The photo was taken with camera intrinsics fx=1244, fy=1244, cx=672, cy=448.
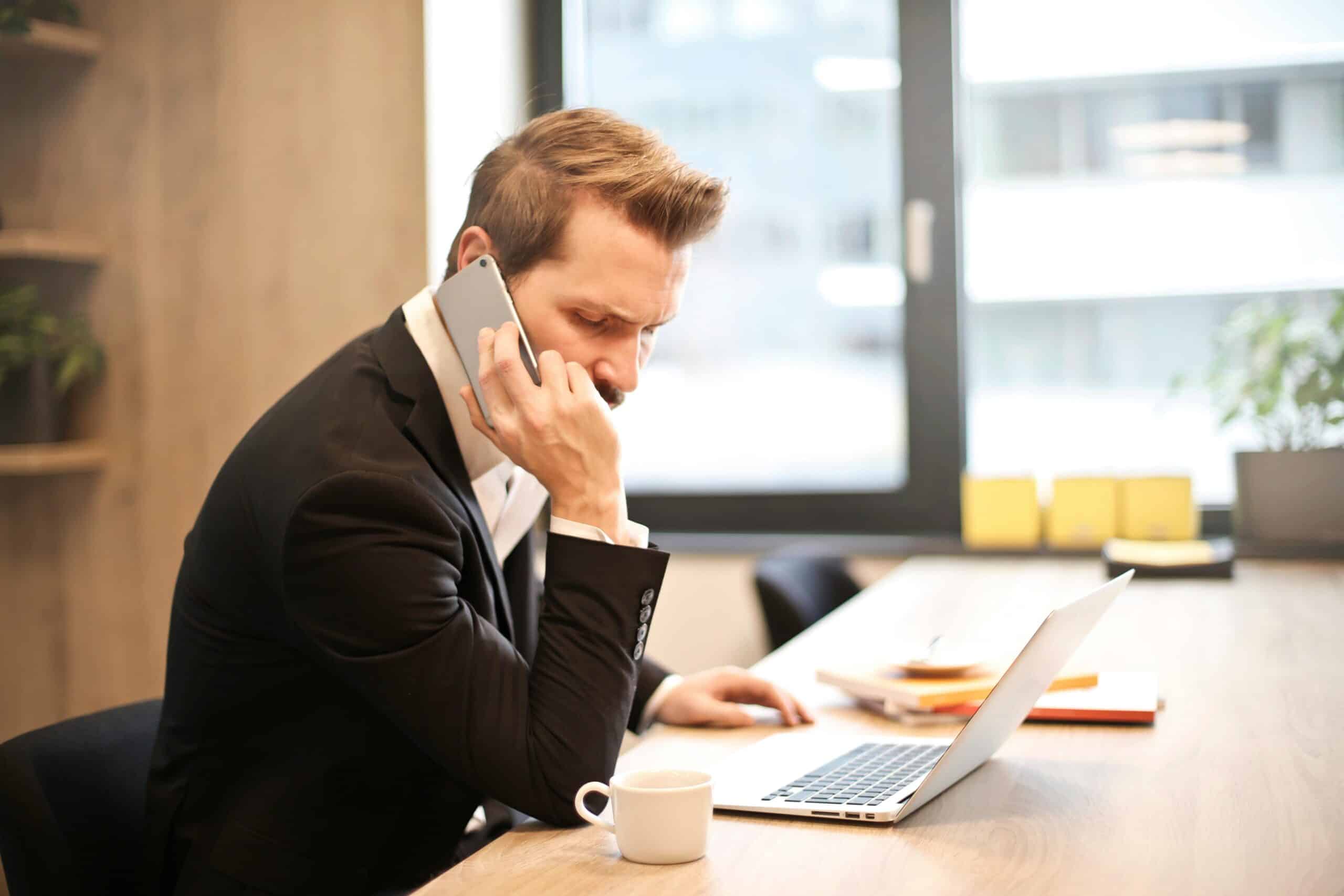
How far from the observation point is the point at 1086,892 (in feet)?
2.74

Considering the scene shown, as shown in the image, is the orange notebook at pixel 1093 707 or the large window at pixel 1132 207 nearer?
the orange notebook at pixel 1093 707

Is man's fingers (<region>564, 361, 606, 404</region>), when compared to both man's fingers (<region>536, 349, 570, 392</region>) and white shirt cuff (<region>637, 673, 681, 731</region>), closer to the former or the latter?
man's fingers (<region>536, 349, 570, 392</region>)

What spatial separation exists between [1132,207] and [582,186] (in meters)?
2.18

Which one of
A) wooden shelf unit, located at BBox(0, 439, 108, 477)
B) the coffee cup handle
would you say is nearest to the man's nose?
the coffee cup handle

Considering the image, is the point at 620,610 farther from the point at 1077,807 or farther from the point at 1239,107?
the point at 1239,107

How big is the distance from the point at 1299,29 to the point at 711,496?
5.88ft

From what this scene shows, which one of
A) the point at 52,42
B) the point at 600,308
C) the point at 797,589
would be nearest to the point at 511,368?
the point at 600,308

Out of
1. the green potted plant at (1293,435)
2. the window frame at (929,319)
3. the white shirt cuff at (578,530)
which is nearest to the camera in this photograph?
the white shirt cuff at (578,530)

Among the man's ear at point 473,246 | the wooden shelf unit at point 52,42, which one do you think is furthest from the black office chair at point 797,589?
the wooden shelf unit at point 52,42

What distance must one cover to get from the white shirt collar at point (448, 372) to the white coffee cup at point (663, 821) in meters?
0.45

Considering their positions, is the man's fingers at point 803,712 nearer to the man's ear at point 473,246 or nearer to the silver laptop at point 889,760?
the silver laptop at point 889,760

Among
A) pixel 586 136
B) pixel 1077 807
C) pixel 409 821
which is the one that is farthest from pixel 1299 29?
pixel 409 821

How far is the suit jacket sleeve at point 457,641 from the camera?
1055 millimetres

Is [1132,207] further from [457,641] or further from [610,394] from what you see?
[457,641]
